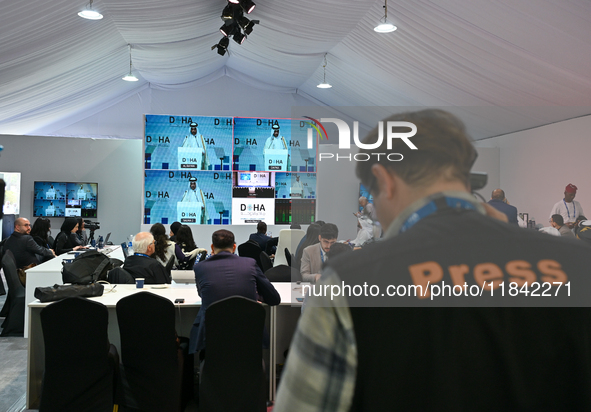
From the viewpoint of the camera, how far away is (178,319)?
416cm

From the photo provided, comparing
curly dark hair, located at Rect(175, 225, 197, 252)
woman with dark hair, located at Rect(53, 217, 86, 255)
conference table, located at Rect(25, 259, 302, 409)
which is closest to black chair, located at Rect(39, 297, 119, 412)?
conference table, located at Rect(25, 259, 302, 409)

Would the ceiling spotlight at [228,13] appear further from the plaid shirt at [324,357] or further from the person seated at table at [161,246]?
the plaid shirt at [324,357]

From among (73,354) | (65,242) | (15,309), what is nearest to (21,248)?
(15,309)

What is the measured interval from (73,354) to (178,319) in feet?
4.21

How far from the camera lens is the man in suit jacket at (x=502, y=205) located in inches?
29.8

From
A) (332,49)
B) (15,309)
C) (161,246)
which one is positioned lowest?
(15,309)

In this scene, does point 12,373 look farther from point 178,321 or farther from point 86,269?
point 178,321

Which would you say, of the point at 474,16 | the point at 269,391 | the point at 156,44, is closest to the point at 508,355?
the point at 269,391

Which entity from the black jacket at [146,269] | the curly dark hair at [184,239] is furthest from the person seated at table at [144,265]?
the curly dark hair at [184,239]

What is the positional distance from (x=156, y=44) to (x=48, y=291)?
19.2 feet

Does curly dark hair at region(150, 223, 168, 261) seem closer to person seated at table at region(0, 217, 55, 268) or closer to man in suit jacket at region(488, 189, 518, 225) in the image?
person seated at table at region(0, 217, 55, 268)

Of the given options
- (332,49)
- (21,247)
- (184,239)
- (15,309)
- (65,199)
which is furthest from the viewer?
(65,199)

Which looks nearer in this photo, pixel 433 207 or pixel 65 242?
pixel 433 207

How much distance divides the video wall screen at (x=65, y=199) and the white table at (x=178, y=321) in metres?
7.82
